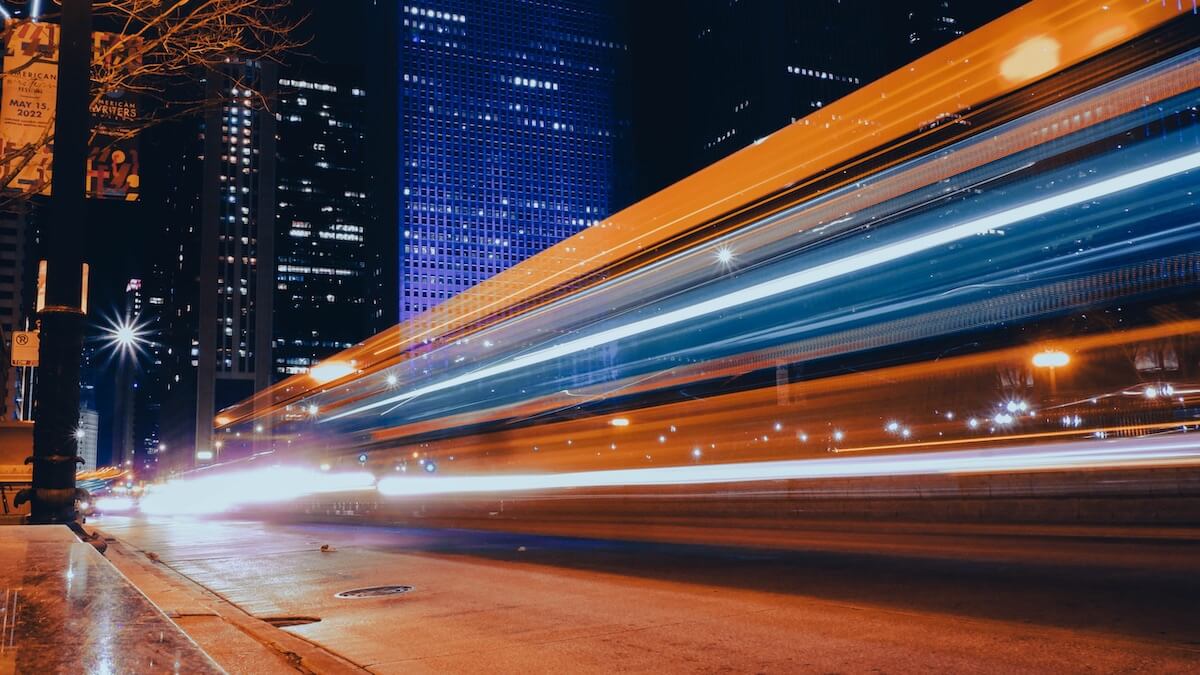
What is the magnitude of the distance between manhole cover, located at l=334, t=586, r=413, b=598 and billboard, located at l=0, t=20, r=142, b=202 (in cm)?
498

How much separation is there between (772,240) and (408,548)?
26.4 feet

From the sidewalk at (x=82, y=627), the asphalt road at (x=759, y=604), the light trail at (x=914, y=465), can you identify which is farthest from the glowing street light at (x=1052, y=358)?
the sidewalk at (x=82, y=627)

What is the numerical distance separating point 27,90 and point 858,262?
399 inches

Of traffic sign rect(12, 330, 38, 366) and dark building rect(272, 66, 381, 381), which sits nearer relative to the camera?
traffic sign rect(12, 330, 38, 366)

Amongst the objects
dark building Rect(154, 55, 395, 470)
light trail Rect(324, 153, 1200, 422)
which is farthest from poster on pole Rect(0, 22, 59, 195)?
dark building Rect(154, 55, 395, 470)

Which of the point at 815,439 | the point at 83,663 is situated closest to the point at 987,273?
the point at 815,439

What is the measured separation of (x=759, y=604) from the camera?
8023 millimetres

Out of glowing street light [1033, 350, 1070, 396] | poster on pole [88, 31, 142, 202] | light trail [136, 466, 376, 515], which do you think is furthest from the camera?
light trail [136, 466, 376, 515]

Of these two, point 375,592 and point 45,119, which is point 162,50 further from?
point 375,592

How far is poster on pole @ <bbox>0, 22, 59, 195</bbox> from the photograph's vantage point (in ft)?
32.2

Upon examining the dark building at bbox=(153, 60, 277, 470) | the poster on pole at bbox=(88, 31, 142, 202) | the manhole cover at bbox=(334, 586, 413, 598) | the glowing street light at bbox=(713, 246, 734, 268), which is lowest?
the manhole cover at bbox=(334, 586, 413, 598)

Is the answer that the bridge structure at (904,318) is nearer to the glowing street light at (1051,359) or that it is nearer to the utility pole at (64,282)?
the glowing street light at (1051,359)

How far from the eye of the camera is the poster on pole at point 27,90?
9.81 m

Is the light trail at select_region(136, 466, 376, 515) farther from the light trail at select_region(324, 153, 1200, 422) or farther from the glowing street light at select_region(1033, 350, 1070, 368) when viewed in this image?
the glowing street light at select_region(1033, 350, 1070, 368)
